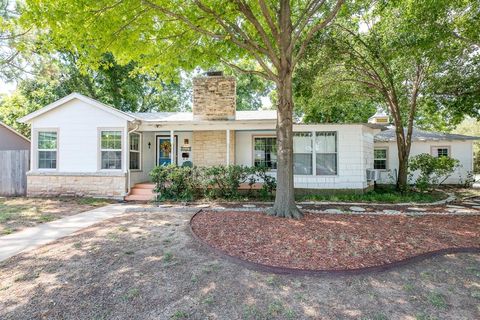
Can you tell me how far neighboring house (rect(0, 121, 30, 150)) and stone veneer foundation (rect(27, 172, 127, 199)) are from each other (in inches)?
267

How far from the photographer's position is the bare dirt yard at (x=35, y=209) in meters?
6.91

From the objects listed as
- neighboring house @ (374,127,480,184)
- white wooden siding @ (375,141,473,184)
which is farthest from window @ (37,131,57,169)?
white wooden siding @ (375,141,473,184)

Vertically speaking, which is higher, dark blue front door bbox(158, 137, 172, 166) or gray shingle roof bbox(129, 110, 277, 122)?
gray shingle roof bbox(129, 110, 277, 122)

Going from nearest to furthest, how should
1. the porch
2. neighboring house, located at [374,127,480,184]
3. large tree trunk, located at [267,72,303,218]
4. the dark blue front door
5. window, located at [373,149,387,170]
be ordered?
large tree trunk, located at [267,72,303,218]
the porch
the dark blue front door
neighboring house, located at [374,127,480,184]
window, located at [373,149,387,170]

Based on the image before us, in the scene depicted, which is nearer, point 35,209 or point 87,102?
point 35,209

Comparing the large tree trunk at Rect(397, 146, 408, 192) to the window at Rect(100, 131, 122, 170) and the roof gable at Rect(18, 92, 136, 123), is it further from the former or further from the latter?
the window at Rect(100, 131, 122, 170)

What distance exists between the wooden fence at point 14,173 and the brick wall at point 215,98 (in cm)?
761

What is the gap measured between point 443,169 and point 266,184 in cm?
865

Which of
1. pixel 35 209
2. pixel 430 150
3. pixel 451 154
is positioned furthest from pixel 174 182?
pixel 451 154

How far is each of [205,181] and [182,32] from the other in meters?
5.10

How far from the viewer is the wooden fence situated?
11.5 metres

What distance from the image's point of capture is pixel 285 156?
6.87m

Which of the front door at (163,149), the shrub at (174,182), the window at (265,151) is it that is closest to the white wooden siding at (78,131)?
the front door at (163,149)

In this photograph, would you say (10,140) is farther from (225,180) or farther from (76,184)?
(225,180)
